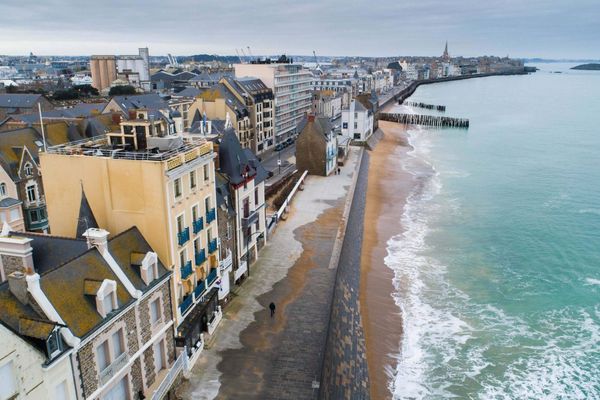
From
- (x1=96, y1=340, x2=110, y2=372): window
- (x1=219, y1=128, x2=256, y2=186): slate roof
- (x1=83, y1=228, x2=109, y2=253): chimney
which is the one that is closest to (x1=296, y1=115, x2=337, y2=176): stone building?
(x1=219, y1=128, x2=256, y2=186): slate roof

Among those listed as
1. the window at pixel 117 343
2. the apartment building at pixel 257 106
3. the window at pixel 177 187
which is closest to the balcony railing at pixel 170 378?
the window at pixel 117 343

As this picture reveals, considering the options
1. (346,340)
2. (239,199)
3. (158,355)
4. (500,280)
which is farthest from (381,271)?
(158,355)

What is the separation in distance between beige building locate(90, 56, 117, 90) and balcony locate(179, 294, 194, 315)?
148 metres

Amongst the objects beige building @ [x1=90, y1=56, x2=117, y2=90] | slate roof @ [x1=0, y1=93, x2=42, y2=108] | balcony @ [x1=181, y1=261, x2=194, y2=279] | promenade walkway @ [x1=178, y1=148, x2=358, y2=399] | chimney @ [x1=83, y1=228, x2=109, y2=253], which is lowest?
promenade walkway @ [x1=178, y1=148, x2=358, y2=399]

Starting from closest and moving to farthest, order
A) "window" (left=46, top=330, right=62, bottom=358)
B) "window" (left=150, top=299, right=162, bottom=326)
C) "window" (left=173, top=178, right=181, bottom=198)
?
"window" (left=46, top=330, right=62, bottom=358) → "window" (left=150, top=299, right=162, bottom=326) → "window" (left=173, top=178, right=181, bottom=198)

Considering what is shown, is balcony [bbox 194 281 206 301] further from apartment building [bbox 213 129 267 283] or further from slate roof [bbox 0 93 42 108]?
slate roof [bbox 0 93 42 108]

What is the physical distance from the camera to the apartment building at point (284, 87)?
9450cm

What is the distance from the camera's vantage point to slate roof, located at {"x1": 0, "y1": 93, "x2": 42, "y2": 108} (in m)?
82.6

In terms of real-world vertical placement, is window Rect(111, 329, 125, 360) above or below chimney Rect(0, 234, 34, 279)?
below

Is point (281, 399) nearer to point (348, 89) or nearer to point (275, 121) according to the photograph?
point (275, 121)

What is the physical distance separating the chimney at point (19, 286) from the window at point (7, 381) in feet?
8.59

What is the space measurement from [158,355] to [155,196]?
7464 millimetres

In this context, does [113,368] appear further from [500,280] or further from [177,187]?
[500,280]

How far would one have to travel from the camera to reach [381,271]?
144ft
